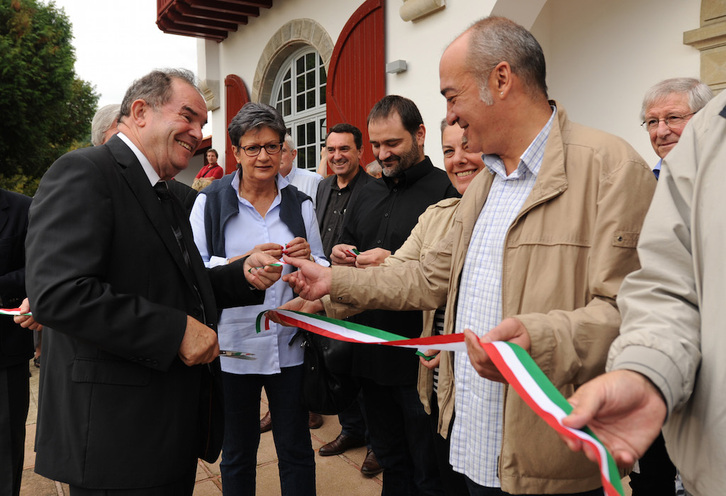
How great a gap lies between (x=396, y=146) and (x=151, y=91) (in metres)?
1.48

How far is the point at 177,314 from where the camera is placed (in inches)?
73.0

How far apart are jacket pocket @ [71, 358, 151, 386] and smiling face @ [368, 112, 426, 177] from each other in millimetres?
1849

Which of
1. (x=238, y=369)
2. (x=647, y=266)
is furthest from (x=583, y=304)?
(x=238, y=369)

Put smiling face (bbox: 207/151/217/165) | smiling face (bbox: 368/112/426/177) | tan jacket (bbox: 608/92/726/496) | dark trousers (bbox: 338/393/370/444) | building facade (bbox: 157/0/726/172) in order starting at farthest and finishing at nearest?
1. smiling face (bbox: 207/151/217/165)
2. building facade (bbox: 157/0/726/172)
3. dark trousers (bbox: 338/393/370/444)
4. smiling face (bbox: 368/112/426/177)
5. tan jacket (bbox: 608/92/726/496)

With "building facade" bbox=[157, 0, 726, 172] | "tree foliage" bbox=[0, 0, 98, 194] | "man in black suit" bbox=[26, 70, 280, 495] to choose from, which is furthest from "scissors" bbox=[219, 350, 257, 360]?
"tree foliage" bbox=[0, 0, 98, 194]

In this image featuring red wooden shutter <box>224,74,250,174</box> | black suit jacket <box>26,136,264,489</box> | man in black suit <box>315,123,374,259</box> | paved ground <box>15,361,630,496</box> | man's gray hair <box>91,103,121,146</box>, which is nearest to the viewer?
black suit jacket <box>26,136,264,489</box>

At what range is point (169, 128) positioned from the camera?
2117 millimetres

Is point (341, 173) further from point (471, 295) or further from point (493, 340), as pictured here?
point (493, 340)

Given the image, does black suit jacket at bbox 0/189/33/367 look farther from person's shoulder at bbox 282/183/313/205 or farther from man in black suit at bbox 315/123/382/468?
man in black suit at bbox 315/123/382/468

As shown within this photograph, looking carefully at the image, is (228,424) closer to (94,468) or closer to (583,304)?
(94,468)

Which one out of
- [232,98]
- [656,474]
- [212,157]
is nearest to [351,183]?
[656,474]

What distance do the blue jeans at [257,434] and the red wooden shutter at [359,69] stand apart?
560 centimetres

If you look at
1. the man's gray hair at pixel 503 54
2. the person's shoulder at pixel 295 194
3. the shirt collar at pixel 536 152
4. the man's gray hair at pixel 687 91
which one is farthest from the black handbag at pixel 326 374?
the man's gray hair at pixel 687 91

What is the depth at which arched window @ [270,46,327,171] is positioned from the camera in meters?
10.4
